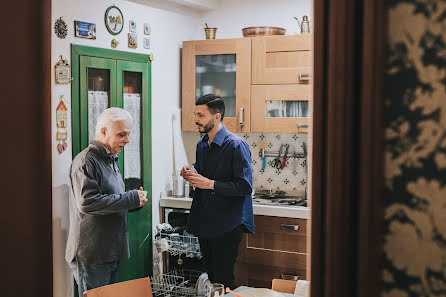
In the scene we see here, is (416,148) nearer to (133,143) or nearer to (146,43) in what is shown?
(133,143)

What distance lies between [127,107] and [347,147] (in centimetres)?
331

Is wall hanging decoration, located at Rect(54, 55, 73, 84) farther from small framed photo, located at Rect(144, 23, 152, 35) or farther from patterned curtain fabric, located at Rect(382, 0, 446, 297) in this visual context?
patterned curtain fabric, located at Rect(382, 0, 446, 297)

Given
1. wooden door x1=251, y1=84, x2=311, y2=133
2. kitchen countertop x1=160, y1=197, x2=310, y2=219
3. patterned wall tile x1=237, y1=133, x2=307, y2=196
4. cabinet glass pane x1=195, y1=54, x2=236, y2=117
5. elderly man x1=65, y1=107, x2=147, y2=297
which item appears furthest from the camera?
patterned wall tile x1=237, y1=133, x2=307, y2=196

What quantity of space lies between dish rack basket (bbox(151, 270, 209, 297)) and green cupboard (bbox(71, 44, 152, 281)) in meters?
0.13

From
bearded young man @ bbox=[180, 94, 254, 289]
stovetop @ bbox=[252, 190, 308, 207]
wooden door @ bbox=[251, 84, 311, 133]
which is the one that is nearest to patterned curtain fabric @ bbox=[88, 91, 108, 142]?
bearded young man @ bbox=[180, 94, 254, 289]

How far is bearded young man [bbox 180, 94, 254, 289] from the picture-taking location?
350 cm

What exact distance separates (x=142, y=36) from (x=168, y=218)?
5.12ft

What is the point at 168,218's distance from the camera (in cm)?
450

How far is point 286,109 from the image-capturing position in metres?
4.29

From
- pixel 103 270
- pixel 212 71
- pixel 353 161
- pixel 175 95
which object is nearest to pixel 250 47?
pixel 212 71

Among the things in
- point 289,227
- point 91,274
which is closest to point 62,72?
point 91,274

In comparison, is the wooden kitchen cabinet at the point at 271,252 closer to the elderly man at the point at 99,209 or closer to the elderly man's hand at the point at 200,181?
the elderly man's hand at the point at 200,181

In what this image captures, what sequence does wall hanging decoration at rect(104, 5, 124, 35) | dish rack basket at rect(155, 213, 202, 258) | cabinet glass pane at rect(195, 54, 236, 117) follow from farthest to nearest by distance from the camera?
cabinet glass pane at rect(195, 54, 236, 117)
dish rack basket at rect(155, 213, 202, 258)
wall hanging decoration at rect(104, 5, 124, 35)

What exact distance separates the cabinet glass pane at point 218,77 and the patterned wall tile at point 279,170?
0.47 m
